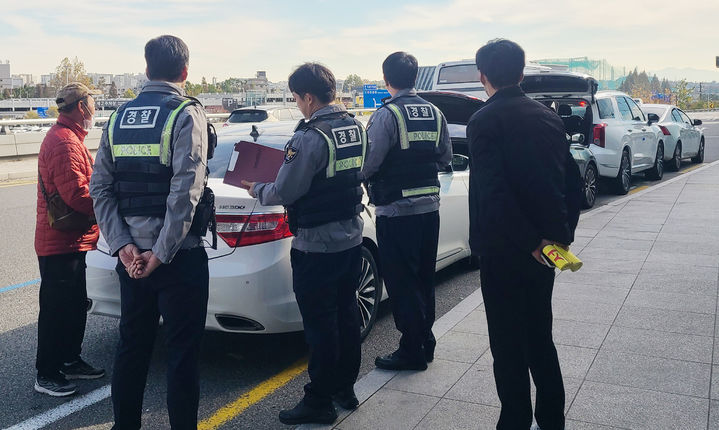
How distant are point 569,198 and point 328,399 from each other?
1621 mm

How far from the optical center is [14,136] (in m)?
18.7

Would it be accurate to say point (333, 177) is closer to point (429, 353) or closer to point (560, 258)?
point (560, 258)

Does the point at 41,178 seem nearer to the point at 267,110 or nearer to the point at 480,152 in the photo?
the point at 480,152

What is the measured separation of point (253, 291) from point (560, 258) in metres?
1.97

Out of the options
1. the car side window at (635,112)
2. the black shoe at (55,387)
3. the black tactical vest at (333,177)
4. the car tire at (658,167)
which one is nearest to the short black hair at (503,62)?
the black tactical vest at (333,177)

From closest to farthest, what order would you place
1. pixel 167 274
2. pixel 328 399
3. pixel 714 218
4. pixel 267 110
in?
pixel 167 274 → pixel 328 399 → pixel 714 218 → pixel 267 110

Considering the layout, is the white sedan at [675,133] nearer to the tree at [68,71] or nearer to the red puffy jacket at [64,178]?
the red puffy jacket at [64,178]

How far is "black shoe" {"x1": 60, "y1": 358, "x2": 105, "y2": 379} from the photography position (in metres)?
4.50

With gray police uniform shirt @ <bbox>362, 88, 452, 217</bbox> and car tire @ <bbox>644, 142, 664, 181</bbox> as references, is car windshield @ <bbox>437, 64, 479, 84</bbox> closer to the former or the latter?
car tire @ <bbox>644, 142, 664, 181</bbox>

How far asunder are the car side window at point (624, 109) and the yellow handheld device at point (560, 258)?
34.3ft

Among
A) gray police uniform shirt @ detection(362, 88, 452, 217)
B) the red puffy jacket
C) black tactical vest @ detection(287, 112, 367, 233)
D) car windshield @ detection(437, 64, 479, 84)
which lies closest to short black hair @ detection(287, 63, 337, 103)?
black tactical vest @ detection(287, 112, 367, 233)

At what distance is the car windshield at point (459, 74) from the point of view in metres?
13.6

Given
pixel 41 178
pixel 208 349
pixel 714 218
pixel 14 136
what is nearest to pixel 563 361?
pixel 208 349

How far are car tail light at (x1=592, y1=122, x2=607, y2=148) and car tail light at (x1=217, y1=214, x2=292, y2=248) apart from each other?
351 inches
